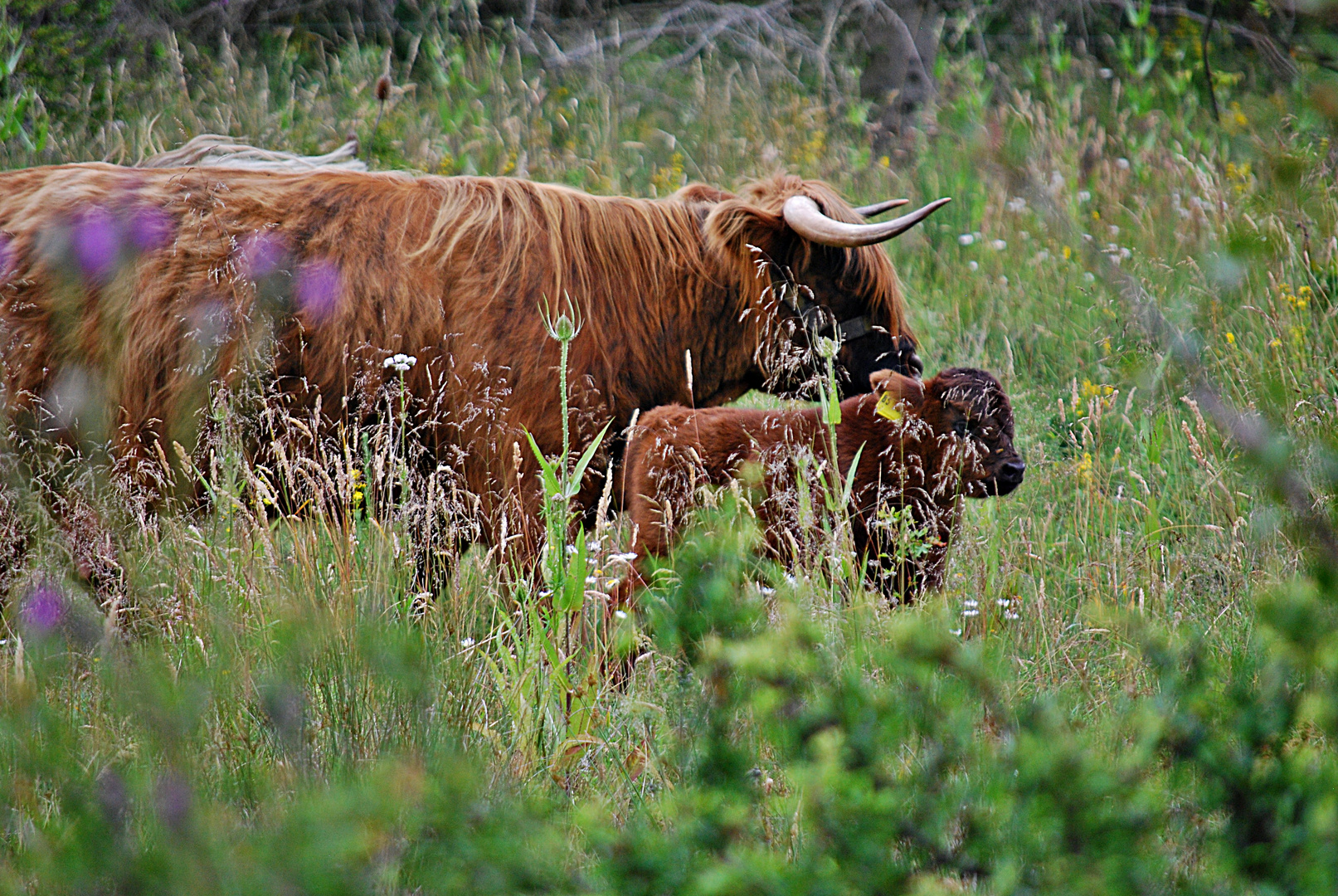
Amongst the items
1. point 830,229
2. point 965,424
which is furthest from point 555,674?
point 830,229

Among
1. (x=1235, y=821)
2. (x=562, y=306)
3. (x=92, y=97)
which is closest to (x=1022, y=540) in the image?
(x=562, y=306)

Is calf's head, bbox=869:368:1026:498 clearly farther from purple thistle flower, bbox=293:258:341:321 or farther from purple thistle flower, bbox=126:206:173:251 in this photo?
purple thistle flower, bbox=126:206:173:251

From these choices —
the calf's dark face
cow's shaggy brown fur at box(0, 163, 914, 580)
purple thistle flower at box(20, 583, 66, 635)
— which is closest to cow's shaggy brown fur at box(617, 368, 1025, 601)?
the calf's dark face

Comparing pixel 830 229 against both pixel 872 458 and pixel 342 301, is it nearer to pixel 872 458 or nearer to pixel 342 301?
pixel 872 458

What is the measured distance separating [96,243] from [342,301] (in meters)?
0.85

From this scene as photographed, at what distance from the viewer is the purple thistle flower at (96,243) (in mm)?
3814

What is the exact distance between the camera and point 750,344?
4238 millimetres

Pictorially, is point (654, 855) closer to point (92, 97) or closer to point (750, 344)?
point (750, 344)

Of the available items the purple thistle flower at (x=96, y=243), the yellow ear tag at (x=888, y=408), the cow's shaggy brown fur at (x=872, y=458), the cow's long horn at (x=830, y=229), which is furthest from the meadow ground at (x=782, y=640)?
the purple thistle flower at (x=96, y=243)

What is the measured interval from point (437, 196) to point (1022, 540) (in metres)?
2.44

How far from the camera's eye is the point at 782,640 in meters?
1.35

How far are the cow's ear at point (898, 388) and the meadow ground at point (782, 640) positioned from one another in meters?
0.60

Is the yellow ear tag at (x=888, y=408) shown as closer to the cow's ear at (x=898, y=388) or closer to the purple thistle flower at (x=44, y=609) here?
the cow's ear at (x=898, y=388)

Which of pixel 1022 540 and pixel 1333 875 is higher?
pixel 1333 875
